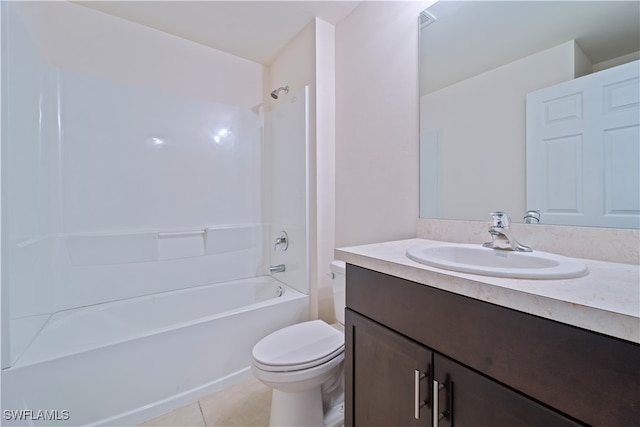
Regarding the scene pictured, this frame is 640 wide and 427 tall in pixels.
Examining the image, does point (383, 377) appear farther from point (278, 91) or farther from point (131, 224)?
point (278, 91)

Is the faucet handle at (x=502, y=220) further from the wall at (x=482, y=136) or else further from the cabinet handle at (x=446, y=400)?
the cabinet handle at (x=446, y=400)

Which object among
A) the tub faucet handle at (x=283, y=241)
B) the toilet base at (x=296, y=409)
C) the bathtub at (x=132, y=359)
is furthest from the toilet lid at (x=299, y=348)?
the tub faucet handle at (x=283, y=241)

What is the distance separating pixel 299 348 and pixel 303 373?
0.14 meters

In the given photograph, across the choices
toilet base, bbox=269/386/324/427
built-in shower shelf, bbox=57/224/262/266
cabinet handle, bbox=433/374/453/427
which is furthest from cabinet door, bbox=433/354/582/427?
built-in shower shelf, bbox=57/224/262/266

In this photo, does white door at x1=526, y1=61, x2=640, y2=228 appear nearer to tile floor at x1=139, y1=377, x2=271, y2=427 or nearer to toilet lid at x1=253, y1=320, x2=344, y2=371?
toilet lid at x1=253, y1=320, x2=344, y2=371

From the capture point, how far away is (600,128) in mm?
834

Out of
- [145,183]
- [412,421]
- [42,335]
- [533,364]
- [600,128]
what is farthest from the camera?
[145,183]

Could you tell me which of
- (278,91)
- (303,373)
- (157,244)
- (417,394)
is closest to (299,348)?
(303,373)

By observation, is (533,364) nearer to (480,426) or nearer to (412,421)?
(480,426)

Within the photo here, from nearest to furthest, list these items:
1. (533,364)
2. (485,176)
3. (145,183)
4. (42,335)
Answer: (533,364) → (485,176) → (42,335) → (145,183)

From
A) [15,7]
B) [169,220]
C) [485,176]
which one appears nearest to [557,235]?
[485,176]

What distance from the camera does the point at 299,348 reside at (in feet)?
4.05

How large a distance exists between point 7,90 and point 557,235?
234 cm

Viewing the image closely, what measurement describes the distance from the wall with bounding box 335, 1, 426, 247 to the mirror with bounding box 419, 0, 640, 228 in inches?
3.0
